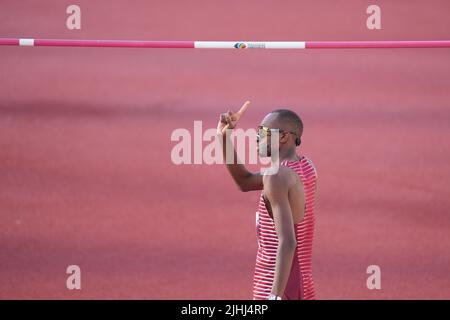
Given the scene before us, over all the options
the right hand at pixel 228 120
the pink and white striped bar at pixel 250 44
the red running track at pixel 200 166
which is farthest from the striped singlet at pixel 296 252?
the red running track at pixel 200 166

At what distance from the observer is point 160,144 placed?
475 centimetres

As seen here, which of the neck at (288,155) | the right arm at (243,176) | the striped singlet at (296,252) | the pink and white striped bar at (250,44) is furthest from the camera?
the pink and white striped bar at (250,44)

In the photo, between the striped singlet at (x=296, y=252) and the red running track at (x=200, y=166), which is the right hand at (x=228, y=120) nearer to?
the striped singlet at (x=296, y=252)

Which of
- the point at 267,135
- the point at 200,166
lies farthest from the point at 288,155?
the point at 200,166

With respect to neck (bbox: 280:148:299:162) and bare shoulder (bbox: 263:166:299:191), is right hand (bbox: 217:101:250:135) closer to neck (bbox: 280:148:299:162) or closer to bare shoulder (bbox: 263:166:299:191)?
neck (bbox: 280:148:299:162)

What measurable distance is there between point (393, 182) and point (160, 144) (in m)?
1.41

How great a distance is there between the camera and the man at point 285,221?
2846 mm

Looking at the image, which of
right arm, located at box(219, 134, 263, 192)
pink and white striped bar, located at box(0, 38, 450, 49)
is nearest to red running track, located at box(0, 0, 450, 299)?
pink and white striped bar, located at box(0, 38, 450, 49)

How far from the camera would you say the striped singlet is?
9.68 ft
